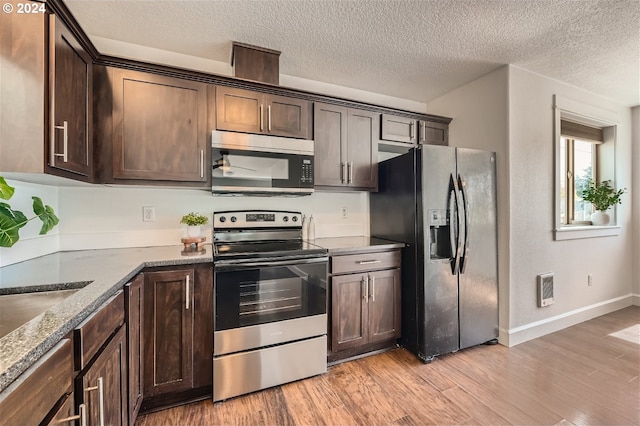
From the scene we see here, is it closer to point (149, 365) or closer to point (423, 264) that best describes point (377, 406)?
point (423, 264)

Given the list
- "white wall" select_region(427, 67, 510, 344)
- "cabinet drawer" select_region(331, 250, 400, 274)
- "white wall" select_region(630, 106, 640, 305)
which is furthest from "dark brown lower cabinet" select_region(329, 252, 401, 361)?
"white wall" select_region(630, 106, 640, 305)

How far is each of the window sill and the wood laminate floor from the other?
104cm

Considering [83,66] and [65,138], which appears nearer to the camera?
[65,138]

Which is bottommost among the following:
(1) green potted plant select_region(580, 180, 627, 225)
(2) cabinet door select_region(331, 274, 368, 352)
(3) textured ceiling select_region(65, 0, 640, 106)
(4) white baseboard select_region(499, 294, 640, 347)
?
(4) white baseboard select_region(499, 294, 640, 347)

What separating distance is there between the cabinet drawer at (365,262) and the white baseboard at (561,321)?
4.13 ft

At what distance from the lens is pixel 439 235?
2.50 meters

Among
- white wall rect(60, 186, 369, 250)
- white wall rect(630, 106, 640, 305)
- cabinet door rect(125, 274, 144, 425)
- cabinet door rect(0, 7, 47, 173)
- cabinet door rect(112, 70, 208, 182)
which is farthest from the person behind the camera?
white wall rect(630, 106, 640, 305)

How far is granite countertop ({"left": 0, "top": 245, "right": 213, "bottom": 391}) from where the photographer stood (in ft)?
2.24

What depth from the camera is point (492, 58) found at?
8.10 feet

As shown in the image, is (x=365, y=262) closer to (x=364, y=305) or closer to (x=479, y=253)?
(x=364, y=305)

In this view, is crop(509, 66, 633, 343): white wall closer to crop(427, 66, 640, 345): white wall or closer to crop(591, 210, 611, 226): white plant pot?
crop(427, 66, 640, 345): white wall

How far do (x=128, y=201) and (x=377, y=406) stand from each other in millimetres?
2349

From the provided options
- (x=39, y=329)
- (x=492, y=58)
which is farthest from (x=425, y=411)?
(x=492, y=58)

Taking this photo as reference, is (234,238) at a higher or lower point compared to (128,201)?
lower
